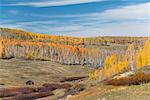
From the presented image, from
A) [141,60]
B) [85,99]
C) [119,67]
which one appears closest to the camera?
[85,99]

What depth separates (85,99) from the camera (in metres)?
39.8

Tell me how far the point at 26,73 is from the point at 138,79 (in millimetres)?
147637

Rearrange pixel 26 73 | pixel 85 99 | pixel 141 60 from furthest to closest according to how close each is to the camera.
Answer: pixel 26 73
pixel 141 60
pixel 85 99

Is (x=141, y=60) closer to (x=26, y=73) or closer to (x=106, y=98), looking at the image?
(x=26, y=73)

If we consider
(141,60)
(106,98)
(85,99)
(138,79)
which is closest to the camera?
(106,98)

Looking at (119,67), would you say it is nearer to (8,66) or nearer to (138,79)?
(8,66)

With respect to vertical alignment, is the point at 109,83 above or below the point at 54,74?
above

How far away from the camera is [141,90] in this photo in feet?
119

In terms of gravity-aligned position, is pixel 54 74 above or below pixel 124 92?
below

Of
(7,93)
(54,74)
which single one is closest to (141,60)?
(54,74)

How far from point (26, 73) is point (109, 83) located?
141507 mm

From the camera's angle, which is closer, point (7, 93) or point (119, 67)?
point (7, 93)

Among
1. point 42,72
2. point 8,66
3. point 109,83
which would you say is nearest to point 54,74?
point 42,72

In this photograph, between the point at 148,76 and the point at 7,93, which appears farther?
the point at 7,93
